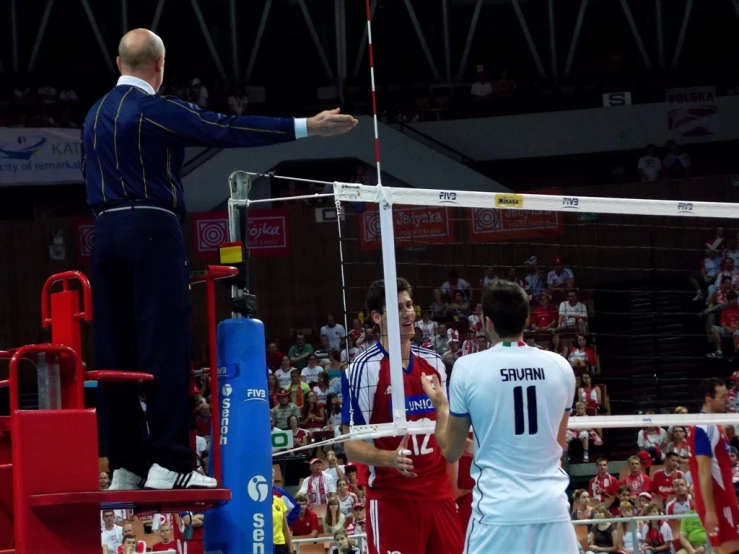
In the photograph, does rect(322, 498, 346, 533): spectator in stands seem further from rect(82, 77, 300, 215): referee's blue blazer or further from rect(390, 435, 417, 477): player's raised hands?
rect(82, 77, 300, 215): referee's blue blazer

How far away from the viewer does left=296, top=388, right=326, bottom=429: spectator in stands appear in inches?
754

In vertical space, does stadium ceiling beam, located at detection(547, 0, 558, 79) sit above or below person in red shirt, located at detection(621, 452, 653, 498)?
above

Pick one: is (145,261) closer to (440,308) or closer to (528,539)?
(528,539)

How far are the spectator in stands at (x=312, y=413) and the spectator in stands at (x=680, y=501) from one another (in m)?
6.43

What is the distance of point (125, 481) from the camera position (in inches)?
209

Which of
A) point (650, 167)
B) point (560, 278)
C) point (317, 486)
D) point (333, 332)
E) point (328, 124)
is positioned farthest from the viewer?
point (650, 167)

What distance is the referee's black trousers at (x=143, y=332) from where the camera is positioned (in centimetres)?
523

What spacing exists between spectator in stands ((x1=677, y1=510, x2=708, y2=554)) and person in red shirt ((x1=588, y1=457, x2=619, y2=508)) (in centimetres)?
216

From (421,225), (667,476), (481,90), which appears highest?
(481,90)

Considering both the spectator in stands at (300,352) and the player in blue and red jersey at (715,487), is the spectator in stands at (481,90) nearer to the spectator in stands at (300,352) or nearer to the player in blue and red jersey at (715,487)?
the spectator in stands at (300,352)

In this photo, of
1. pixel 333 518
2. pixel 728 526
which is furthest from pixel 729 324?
pixel 728 526

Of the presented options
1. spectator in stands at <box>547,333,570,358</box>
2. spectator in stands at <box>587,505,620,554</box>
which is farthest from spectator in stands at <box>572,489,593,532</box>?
spectator in stands at <box>547,333,570,358</box>

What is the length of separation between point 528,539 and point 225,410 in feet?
5.45

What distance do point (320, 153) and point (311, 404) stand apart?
26.8 ft
